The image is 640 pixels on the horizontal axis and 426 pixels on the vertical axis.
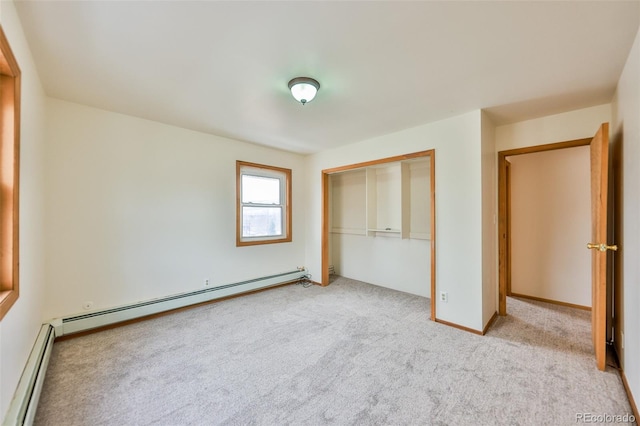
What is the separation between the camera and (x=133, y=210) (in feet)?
10.4

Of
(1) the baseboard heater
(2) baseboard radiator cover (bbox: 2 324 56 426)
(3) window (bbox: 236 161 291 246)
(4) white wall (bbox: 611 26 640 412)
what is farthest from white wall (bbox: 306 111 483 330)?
(2) baseboard radiator cover (bbox: 2 324 56 426)

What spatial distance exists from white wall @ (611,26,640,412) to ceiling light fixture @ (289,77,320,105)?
7.05 ft

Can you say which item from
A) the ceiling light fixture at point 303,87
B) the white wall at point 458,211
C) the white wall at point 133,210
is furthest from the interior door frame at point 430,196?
the ceiling light fixture at point 303,87

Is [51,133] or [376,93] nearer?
[376,93]

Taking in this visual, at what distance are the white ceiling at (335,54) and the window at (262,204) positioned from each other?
1.53 m

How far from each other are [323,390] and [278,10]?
2.51 m

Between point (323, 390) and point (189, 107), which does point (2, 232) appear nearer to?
point (189, 107)

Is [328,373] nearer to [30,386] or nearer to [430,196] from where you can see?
[30,386]

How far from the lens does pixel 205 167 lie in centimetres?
382

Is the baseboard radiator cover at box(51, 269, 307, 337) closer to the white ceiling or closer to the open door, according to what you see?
the white ceiling

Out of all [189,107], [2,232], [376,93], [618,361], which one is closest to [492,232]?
[618,361]

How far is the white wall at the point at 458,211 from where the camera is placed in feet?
9.54

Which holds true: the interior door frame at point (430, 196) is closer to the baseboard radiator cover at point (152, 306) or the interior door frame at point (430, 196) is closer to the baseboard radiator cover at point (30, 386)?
the baseboard radiator cover at point (152, 306)

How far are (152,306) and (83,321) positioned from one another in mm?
634
